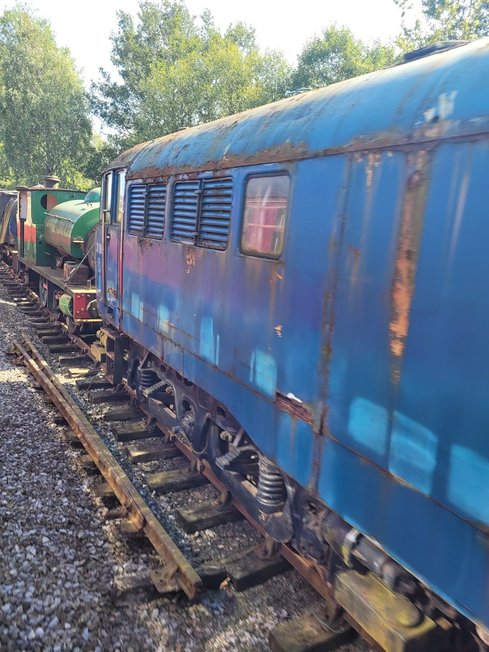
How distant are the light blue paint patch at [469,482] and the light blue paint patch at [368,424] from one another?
422 millimetres

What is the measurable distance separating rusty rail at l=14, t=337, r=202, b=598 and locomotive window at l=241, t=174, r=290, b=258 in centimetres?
253

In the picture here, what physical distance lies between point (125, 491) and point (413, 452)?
140 inches

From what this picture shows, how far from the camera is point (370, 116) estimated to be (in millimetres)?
2893

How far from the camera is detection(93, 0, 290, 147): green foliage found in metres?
30.0

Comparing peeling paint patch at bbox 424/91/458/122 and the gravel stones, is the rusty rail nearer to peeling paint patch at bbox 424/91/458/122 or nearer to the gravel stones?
the gravel stones

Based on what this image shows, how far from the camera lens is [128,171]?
6.83 m

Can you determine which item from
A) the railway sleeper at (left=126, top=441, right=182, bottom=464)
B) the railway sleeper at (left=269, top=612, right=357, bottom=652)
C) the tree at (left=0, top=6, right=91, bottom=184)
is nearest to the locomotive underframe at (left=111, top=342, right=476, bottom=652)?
the railway sleeper at (left=269, top=612, right=357, bottom=652)

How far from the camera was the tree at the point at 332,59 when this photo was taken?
40656 millimetres

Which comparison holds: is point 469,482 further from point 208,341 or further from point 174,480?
point 174,480

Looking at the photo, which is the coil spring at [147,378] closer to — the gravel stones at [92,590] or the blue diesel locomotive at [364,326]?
the gravel stones at [92,590]

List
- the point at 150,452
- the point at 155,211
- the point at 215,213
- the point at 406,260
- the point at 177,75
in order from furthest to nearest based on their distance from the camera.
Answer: the point at 177,75 < the point at 150,452 < the point at 155,211 < the point at 215,213 < the point at 406,260

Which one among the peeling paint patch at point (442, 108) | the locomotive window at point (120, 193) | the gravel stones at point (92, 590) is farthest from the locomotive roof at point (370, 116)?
the gravel stones at point (92, 590)

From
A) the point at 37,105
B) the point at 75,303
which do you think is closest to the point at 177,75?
the point at 37,105

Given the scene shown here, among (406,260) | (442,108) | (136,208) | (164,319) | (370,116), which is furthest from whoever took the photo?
(136,208)
